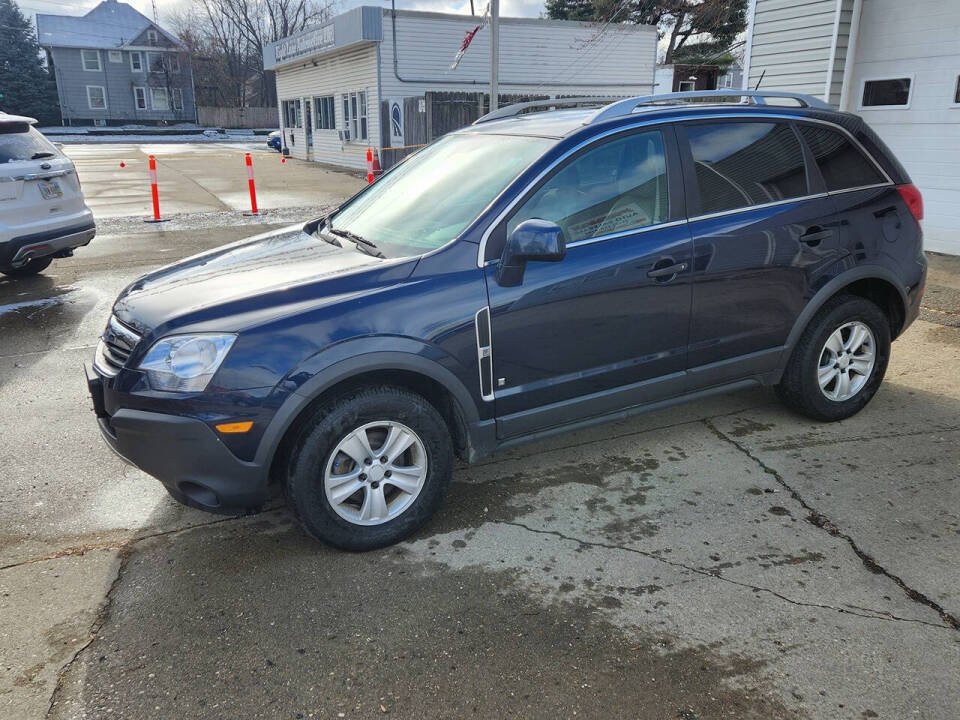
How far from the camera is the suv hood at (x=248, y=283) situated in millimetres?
3051

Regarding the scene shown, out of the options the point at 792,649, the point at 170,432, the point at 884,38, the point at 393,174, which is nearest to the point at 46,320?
the point at 393,174

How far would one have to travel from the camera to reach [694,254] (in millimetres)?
3744

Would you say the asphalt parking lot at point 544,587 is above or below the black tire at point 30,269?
below

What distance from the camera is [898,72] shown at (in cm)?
927

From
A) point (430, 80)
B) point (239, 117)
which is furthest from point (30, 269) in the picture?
point (239, 117)

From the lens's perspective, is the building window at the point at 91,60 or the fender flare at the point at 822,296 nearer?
the fender flare at the point at 822,296

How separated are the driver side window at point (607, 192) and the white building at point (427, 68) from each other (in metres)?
19.6

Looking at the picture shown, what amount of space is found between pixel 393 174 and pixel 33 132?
5.44m

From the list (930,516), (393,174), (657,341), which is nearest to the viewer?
(930,516)

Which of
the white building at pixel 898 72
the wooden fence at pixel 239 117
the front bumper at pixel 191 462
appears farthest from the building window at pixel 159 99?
the front bumper at pixel 191 462

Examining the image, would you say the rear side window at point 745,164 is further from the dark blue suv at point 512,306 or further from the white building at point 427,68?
the white building at point 427,68

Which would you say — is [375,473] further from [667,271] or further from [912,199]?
[912,199]

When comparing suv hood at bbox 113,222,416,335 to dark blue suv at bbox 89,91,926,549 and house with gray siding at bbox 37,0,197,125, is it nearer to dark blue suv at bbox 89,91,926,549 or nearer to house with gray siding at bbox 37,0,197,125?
dark blue suv at bbox 89,91,926,549

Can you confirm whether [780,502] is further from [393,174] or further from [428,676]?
[393,174]
